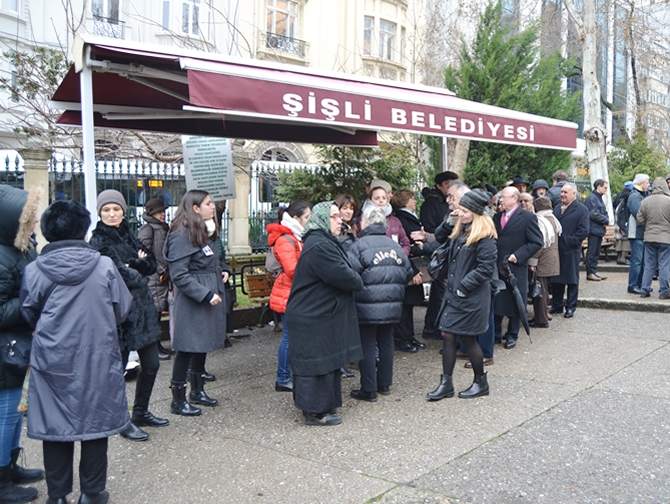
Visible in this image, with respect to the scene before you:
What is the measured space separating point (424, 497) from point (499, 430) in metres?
1.27

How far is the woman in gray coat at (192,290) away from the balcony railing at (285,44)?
69.2ft

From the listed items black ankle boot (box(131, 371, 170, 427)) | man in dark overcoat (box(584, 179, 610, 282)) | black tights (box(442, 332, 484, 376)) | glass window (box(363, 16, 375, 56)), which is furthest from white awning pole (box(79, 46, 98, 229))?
glass window (box(363, 16, 375, 56))

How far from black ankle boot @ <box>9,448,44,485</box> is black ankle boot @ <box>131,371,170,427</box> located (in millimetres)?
889

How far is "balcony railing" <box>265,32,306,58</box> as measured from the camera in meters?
25.7

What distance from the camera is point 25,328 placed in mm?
3973

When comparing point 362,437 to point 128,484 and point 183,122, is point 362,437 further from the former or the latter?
point 183,122

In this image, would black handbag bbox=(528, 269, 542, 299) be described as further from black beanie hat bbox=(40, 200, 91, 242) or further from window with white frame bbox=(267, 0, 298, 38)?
window with white frame bbox=(267, 0, 298, 38)

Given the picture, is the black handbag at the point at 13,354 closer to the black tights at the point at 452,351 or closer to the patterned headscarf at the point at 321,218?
the patterned headscarf at the point at 321,218

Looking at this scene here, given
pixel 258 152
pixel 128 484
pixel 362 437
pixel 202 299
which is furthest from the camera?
pixel 258 152

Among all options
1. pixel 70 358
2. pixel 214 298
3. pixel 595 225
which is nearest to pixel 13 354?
pixel 70 358

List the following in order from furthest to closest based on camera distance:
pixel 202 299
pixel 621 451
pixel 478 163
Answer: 1. pixel 478 163
2. pixel 202 299
3. pixel 621 451

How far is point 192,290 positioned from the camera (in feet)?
17.1

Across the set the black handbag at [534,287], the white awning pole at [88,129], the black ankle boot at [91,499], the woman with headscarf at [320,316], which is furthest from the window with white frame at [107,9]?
the black ankle boot at [91,499]

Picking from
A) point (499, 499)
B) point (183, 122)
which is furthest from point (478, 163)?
point (499, 499)
